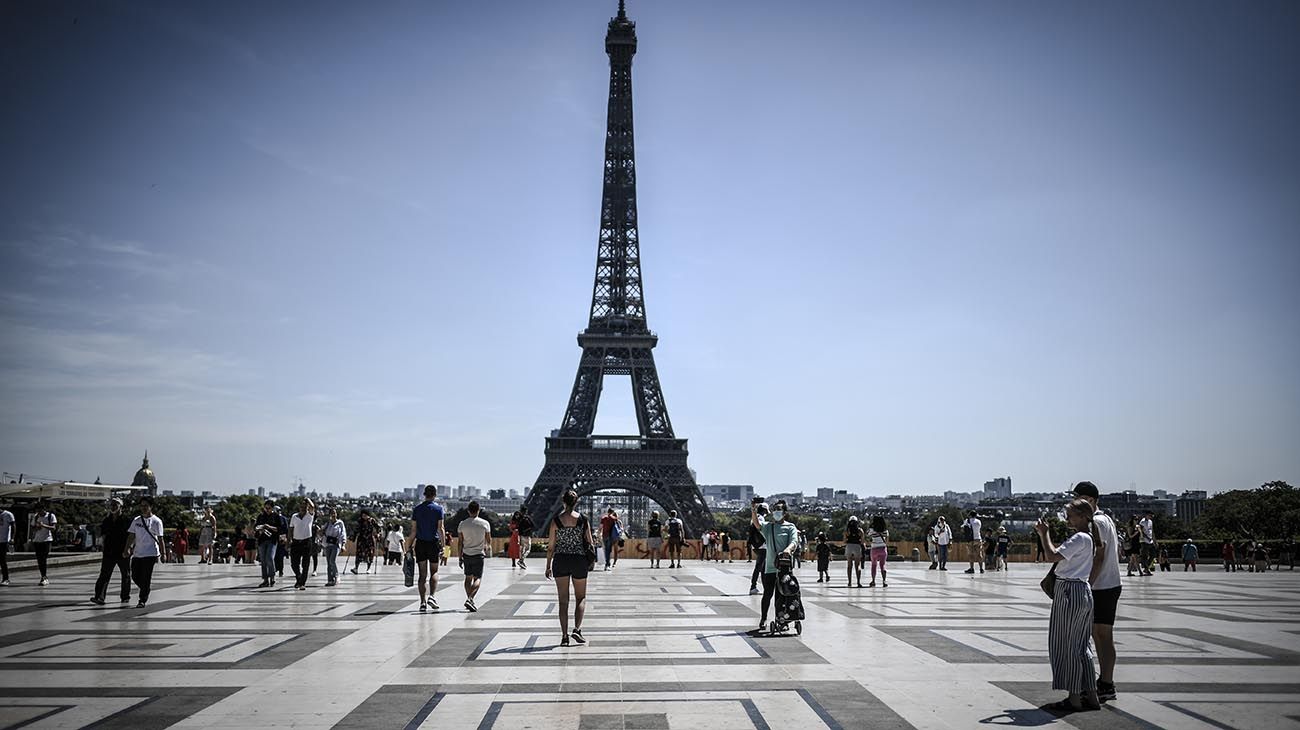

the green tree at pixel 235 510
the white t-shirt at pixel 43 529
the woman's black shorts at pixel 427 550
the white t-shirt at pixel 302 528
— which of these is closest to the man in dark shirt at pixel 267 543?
the white t-shirt at pixel 302 528

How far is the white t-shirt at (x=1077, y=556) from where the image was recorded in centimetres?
829

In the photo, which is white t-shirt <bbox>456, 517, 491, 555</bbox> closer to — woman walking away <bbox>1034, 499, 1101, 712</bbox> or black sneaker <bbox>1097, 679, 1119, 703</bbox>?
woman walking away <bbox>1034, 499, 1101, 712</bbox>

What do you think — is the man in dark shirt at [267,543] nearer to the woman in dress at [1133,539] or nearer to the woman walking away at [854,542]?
the woman walking away at [854,542]

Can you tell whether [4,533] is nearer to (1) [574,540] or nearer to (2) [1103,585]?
(1) [574,540]

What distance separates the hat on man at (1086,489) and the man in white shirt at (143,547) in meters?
13.8

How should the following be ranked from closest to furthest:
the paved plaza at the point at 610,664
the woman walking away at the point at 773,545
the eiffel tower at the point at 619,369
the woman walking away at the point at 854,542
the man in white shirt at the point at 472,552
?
the paved plaza at the point at 610,664 → the woman walking away at the point at 773,545 → the man in white shirt at the point at 472,552 → the woman walking away at the point at 854,542 → the eiffel tower at the point at 619,369

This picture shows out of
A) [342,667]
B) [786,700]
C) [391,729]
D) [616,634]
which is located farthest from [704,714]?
[616,634]

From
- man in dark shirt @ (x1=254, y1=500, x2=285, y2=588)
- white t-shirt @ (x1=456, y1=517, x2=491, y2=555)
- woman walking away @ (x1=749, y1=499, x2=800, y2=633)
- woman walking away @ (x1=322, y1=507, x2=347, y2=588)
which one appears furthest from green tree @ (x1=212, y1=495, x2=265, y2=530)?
woman walking away @ (x1=749, y1=499, x2=800, y2=633)

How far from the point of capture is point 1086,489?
8.87 metres

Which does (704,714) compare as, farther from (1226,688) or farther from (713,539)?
(713,539)

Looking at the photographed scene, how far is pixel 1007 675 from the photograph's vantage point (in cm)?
945

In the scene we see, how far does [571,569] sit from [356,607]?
19.9 feet

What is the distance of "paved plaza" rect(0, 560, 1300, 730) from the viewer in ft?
24.6

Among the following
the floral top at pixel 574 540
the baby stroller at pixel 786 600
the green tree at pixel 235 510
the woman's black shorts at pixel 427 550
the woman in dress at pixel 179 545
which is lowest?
the green tree at pixel 235 510
